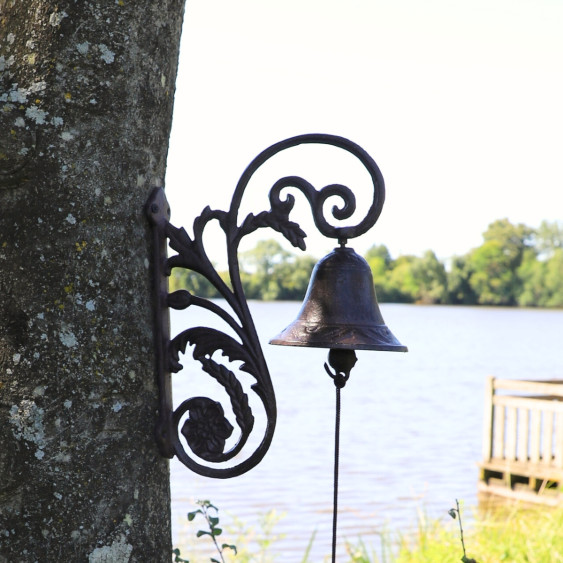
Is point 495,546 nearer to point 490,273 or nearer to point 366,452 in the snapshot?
point 366,452

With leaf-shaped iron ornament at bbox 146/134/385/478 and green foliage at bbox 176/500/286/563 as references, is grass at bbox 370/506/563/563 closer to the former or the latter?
green foliage at bbox 176/500/286/563

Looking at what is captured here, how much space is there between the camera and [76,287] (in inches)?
84.3

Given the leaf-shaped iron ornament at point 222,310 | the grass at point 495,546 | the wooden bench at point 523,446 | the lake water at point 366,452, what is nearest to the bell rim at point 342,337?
the leaf-shaped iron ornament at point 222,310

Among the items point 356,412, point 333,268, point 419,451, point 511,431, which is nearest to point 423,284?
point 356,412

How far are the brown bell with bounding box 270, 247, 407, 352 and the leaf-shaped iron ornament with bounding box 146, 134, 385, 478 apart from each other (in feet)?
0.57

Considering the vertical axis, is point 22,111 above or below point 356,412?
above

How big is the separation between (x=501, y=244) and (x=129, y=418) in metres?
90.0

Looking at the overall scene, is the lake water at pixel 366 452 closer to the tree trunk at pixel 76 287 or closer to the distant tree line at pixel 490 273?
the tree trunk at pixel 76 287

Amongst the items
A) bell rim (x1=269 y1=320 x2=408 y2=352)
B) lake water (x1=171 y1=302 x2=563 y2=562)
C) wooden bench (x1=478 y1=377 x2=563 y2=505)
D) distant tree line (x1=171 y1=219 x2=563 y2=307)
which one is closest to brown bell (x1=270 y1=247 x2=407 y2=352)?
bell rim (x1=269 y1=320 x2=408 y2=352)

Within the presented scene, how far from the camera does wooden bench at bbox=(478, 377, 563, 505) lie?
12.0 metres

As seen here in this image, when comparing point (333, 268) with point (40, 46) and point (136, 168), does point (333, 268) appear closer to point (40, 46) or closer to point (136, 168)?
point (136, 168)

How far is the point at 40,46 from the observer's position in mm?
2162

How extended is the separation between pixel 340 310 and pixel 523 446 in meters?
11.2

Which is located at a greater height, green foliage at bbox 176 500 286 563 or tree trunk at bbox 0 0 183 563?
tree trunk at bbox 0 0 183 563
